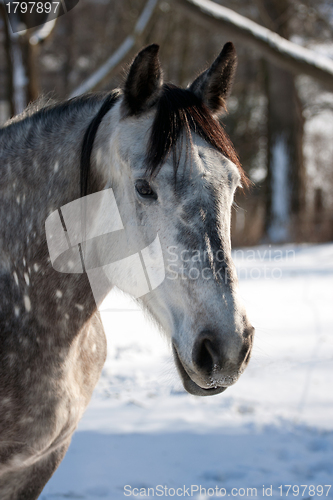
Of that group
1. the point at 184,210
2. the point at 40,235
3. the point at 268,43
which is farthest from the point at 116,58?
the point at 184,210

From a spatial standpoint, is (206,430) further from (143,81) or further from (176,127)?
(143,81)

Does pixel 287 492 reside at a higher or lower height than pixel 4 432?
lower

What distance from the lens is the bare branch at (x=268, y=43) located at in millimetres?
3994

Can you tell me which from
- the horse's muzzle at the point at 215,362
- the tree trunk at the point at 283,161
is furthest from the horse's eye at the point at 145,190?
the tree trunk at the point at 283,161

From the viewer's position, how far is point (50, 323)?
1701 mm

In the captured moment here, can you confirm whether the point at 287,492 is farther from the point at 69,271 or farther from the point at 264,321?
the point at 264,321

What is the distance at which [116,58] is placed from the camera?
607cm

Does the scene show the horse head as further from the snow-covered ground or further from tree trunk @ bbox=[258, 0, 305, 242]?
tree trunk @ bbox=[258, 0, 305, 242]

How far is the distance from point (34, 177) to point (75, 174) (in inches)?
7.1

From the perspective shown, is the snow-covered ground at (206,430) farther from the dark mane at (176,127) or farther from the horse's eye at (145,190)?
the dark mane at (176,127)

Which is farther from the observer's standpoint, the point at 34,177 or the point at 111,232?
the point at 34,177

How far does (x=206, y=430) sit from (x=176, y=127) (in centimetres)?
234

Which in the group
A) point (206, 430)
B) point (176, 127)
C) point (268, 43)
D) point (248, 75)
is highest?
point (176, 127)

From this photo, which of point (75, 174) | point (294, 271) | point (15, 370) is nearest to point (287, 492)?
point (15, 370)
